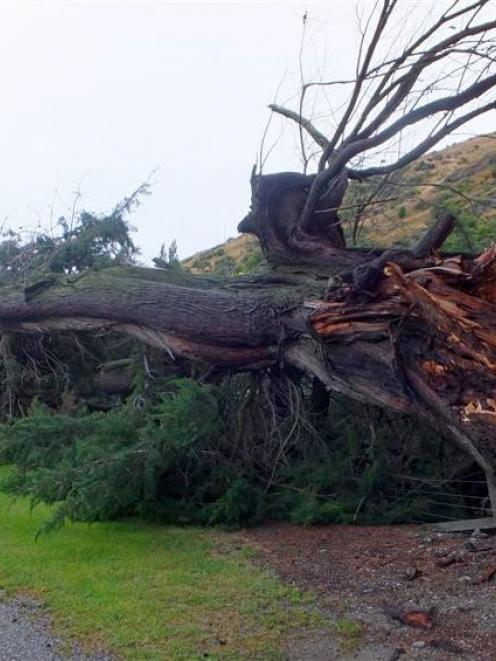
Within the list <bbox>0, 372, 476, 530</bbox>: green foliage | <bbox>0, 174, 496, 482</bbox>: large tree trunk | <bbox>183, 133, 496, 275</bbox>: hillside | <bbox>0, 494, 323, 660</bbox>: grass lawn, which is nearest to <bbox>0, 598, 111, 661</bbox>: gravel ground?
<bbox>0, 494, 323, 660</bbox>: grass lawn

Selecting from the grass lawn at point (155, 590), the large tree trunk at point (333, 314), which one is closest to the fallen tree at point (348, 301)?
the large tree trunk at point (333, 314)

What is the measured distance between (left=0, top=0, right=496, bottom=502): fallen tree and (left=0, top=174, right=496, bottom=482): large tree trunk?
0.01 meters

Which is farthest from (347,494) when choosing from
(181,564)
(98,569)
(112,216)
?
(112,216)

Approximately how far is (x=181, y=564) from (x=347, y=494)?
6.14ft

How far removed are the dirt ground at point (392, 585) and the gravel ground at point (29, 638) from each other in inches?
51.8

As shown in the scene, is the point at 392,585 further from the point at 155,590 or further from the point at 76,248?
the point at 76,248

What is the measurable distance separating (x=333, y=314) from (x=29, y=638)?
3256 mm

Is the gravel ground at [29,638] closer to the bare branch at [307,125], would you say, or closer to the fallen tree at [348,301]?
the fallen tree at [348,301]

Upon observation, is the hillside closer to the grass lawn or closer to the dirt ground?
the dirt ground

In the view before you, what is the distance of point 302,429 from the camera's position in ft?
30.2

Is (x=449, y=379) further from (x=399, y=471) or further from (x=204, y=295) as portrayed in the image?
(x=204, y=295)

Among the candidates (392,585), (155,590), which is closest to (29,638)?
(155,590)

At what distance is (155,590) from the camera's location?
6711mm

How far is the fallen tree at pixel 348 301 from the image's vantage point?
21.2ft
